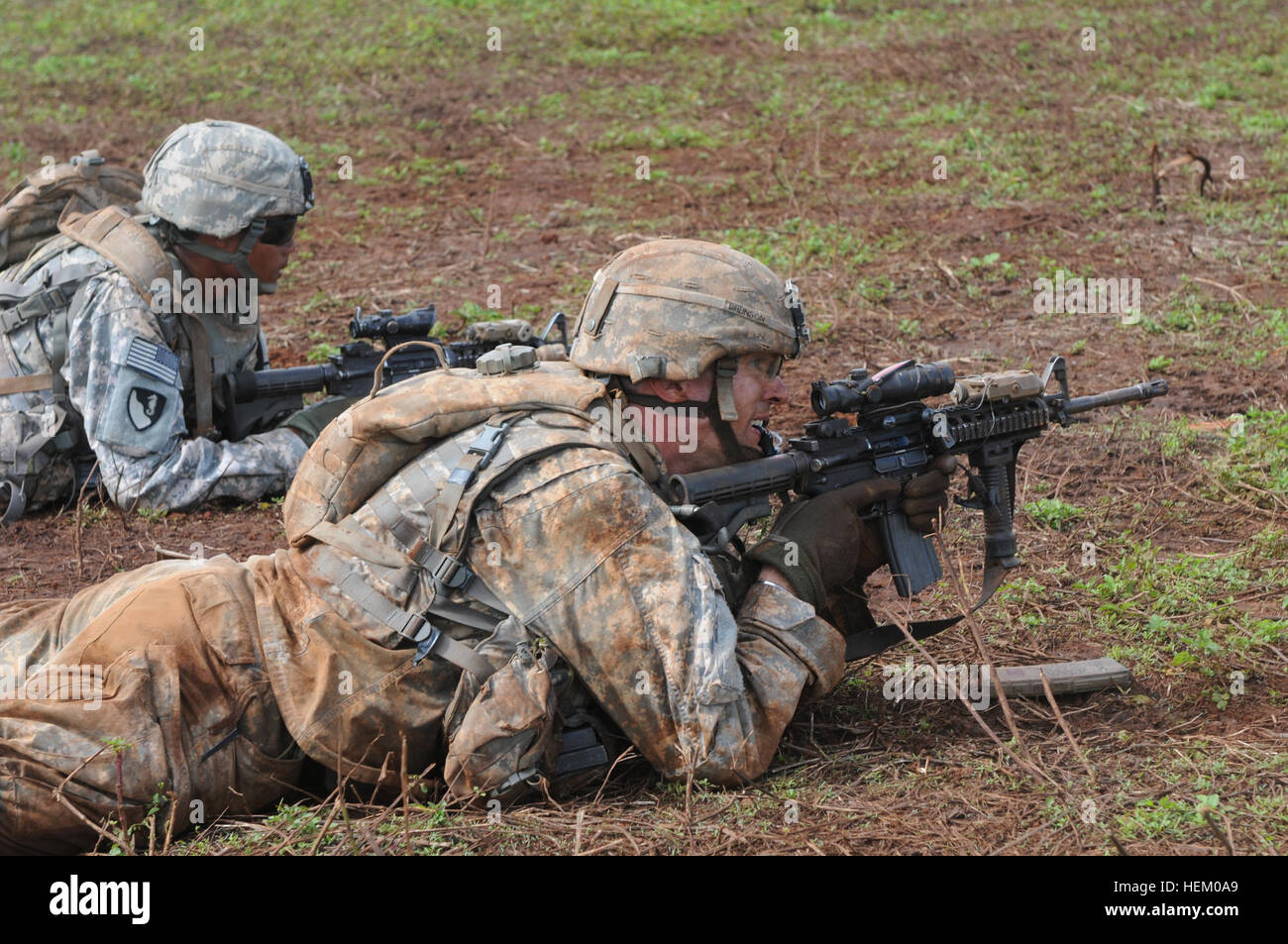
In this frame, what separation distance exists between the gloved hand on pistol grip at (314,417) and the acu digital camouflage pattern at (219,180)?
0.99 meters

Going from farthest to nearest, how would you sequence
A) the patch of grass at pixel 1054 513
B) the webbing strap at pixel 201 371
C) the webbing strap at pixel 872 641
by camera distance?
the webbing strap at pixel 201 371, the patch of grass at pixel 1054 513, the webbing strap at pixel 872 641

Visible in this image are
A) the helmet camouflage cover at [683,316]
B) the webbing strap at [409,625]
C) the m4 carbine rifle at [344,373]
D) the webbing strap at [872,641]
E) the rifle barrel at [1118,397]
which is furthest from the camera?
the m4 carbine rifle at [344,373]

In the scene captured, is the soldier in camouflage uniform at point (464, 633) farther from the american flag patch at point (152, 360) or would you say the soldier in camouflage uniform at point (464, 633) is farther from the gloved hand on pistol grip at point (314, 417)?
the gloved hand on pistol grip at point (314, 417)

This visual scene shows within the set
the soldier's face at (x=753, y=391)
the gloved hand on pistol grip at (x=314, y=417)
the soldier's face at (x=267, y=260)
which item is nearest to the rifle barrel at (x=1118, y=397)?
the soldier's face at (x=753, y=391)

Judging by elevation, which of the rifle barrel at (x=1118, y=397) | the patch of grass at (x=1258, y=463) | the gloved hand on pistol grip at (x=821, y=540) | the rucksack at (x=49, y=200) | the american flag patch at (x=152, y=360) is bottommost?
the patch of grass at (x=1258, y=463)

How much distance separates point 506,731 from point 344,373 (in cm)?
390

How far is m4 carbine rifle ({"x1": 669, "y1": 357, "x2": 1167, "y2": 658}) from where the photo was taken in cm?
435

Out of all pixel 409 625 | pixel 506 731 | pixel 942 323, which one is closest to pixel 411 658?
pixel 409 625

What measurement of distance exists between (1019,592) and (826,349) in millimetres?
3047

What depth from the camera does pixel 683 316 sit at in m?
4.19

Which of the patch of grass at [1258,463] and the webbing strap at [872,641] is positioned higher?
the patch of grass at [1258,463]

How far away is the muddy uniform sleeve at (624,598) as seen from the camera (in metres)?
3.76

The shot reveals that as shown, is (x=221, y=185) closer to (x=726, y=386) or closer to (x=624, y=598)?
(x=726, y=386)

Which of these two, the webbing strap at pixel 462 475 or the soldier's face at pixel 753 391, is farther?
the soldier's face at pixel 753 391
